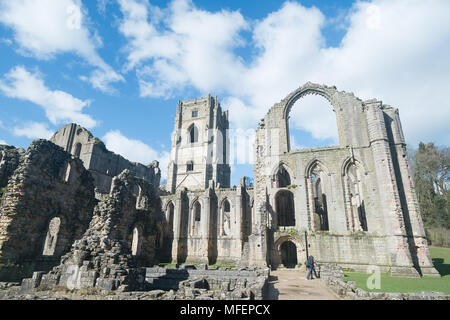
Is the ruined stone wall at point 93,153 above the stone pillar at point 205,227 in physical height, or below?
above

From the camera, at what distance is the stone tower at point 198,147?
42.8 meters

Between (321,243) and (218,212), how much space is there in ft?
40.5

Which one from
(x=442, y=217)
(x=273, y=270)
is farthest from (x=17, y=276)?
(x=442, y=217)

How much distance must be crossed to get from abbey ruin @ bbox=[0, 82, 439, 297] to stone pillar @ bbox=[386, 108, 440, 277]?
6cm

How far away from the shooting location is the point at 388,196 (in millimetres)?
16438

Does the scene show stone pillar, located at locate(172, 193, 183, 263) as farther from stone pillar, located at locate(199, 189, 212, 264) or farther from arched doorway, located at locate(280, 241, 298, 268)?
arched doorway, located at locate(280, 241, 298, 268)

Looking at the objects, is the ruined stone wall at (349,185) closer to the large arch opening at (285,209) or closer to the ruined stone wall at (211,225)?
the large arch opening at (285,209)

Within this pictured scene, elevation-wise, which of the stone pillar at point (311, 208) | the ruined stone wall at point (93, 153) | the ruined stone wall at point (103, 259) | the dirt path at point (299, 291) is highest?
the ruined stone wall at point (93, 153)

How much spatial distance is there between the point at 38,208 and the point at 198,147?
31597 millimetres

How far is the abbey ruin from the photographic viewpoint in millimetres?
12203

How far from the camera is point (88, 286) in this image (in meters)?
9.35

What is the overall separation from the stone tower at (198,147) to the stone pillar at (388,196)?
27.0 m

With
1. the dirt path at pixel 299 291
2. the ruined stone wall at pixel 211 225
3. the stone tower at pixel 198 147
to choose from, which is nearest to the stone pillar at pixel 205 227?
the ruined stone wall at pixel 211 225

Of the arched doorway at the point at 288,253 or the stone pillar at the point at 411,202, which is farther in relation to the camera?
the arched doorway at the point at 288,253
